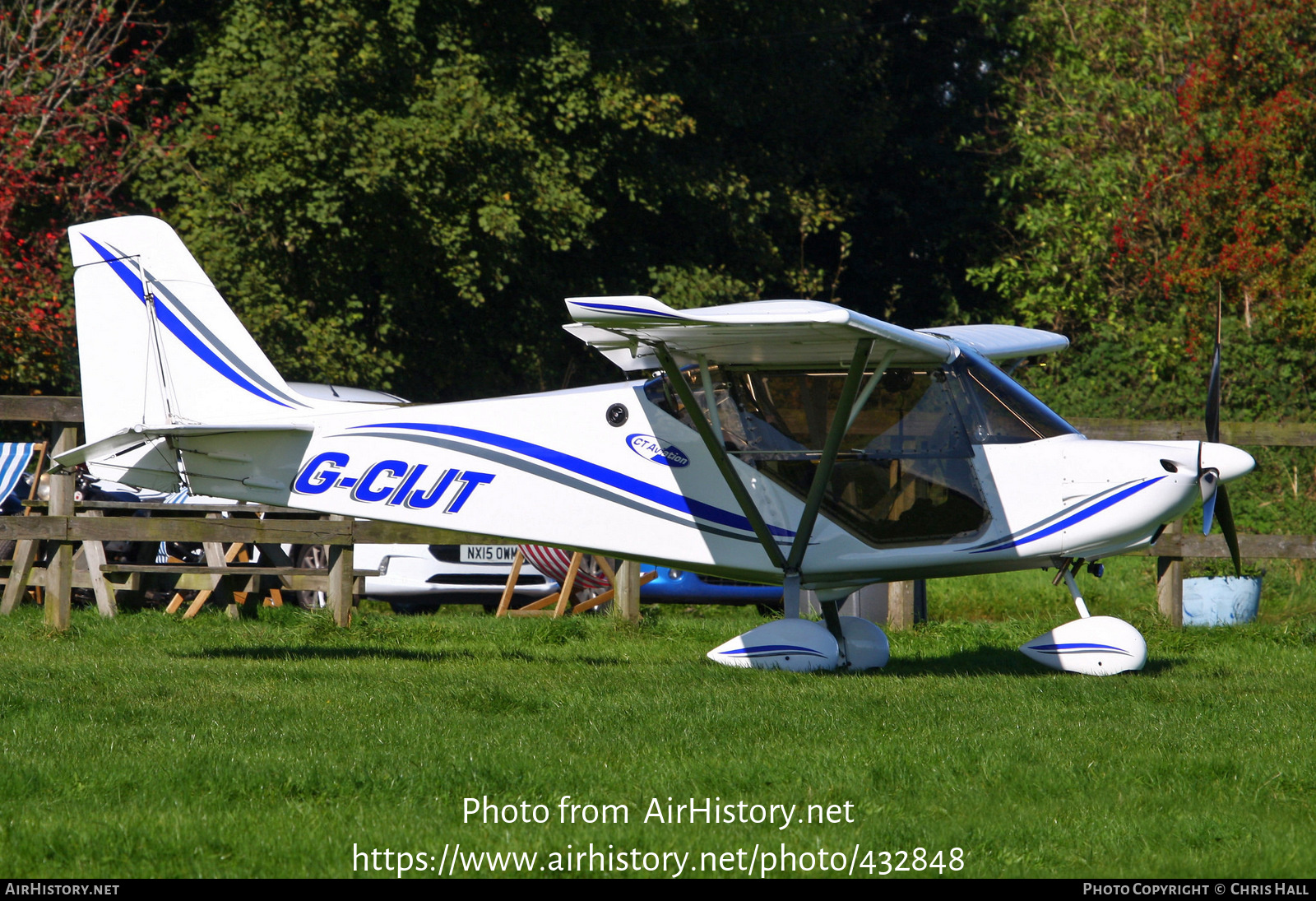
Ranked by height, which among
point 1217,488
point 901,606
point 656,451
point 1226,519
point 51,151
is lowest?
point 901,606

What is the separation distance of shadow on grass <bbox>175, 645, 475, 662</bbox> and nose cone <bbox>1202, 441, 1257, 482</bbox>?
15.8 ft

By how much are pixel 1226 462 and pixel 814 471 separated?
2.44 meters

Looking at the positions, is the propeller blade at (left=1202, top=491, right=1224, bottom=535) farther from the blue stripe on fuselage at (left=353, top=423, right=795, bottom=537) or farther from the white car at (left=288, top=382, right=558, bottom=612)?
the white car at (left=288, top=382, right=558, bottom=612)

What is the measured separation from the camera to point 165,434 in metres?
8.50

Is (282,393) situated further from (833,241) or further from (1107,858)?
(833,241)

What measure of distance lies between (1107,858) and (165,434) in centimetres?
659

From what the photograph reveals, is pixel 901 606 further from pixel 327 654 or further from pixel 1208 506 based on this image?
pixel 327 654

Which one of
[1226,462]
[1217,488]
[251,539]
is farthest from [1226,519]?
[251,539]

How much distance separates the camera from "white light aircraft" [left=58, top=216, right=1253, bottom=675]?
25.5 feet

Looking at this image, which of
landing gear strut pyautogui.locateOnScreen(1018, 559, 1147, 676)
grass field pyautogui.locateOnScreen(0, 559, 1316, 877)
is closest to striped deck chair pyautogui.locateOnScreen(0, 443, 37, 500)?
grass field pyautogui.locateOnScreen(0, 559, 1316, 877)

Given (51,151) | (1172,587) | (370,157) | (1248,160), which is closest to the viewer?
(1172,587)

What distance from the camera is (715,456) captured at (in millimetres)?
7805

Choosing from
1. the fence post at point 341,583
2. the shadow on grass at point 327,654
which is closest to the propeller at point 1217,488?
the shadow on grass at point 327,654

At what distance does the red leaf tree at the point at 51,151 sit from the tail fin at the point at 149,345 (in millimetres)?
7005
